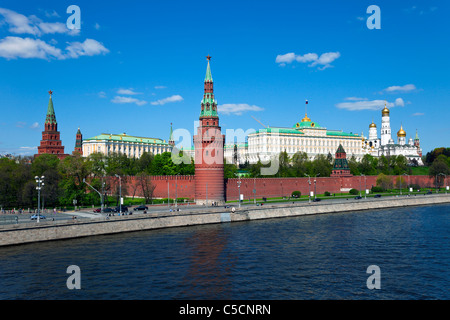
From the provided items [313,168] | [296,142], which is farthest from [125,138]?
[313,168]

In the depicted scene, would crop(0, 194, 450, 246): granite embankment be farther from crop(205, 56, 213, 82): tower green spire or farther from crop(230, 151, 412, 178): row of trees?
crop(230, 151, 412, 178): row of trees

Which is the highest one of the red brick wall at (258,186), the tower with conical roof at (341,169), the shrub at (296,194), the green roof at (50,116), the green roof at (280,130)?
the green roof at (50,116)

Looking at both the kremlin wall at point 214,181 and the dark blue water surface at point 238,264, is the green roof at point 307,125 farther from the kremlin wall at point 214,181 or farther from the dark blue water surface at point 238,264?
the dark blue water surface at point 238,264

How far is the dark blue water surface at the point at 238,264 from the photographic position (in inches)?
1031

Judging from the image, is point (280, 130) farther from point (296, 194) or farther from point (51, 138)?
point (51, 138)

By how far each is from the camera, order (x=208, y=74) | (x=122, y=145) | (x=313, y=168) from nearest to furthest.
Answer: (x=208, y=74) < (x=313, y=168) < (x=122, y=145)

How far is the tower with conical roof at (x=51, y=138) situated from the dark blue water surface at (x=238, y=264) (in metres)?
90.6

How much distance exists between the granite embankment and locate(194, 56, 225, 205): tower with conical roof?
11473 millimetres

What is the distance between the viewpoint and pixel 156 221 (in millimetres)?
50250

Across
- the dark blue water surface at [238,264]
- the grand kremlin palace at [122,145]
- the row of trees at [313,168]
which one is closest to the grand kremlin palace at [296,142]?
the row of trees at [313,168]

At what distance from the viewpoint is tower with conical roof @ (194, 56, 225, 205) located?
233ft

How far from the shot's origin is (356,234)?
46.6m

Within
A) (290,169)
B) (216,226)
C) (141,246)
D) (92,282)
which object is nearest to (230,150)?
(290,169)

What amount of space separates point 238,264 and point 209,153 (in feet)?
132
